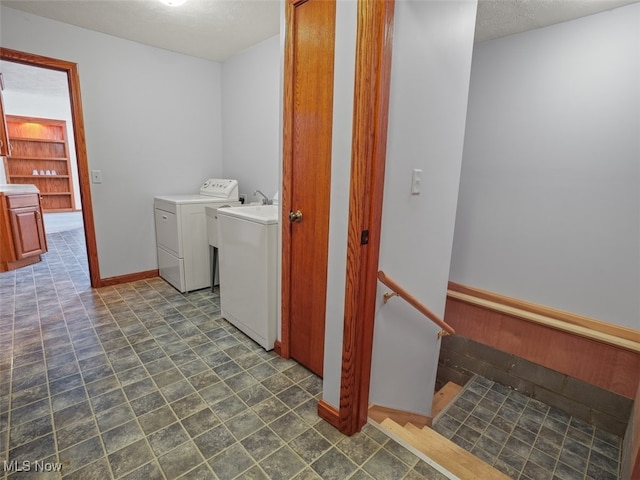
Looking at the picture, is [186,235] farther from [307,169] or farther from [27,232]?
[27,232]

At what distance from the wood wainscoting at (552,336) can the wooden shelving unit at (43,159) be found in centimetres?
862

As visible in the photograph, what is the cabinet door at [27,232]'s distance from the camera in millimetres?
3645

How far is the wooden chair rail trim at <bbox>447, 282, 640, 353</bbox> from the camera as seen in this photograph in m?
2.13

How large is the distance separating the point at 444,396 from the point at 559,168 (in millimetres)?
1991

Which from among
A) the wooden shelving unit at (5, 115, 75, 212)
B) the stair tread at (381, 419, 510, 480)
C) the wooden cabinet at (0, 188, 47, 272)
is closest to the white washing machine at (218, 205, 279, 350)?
the stair tread at (381, 419, 510, 480)

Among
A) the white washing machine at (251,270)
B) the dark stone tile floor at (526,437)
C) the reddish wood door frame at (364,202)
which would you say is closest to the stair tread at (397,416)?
the reddish wood door frame at (364,202)

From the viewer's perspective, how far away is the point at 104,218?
3.12m

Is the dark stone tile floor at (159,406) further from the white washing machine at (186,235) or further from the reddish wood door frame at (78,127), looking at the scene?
the reddish wood door frame at (78,127)

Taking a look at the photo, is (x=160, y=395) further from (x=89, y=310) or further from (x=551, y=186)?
(x=551, y=186)

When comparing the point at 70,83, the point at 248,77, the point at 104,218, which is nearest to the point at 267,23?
the point at 248,77

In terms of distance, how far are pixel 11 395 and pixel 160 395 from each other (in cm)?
76

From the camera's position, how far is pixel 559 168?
2.33 metres

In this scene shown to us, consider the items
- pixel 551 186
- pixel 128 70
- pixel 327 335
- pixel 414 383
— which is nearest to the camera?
pixel 327 335

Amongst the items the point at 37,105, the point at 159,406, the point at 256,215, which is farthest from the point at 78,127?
the point at 37,105
